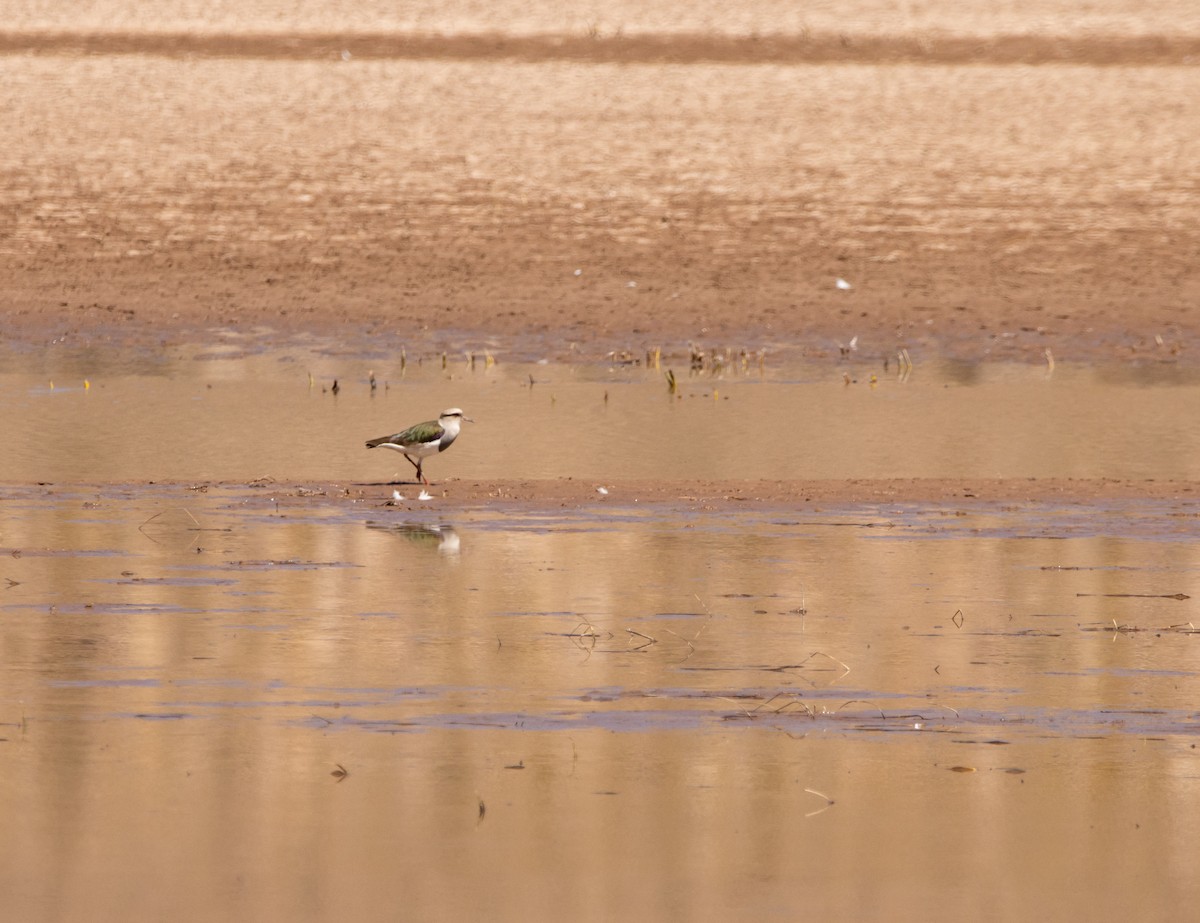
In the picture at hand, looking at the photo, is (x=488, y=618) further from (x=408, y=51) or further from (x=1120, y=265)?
(x=408, y=51)

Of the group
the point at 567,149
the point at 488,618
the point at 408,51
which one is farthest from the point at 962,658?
the point at 408,51

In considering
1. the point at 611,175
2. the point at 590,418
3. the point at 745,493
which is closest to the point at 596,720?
the point at 745,493

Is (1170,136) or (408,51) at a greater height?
(408,51)

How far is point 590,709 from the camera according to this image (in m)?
8.66

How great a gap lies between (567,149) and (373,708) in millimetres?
20473

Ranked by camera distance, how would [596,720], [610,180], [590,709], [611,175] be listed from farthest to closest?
[611,175] → [610,180] → [590,709] → [596,720]

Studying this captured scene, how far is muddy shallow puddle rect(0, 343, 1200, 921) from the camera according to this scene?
21.8 ft

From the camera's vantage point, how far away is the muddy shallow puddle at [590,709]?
21.8 feet

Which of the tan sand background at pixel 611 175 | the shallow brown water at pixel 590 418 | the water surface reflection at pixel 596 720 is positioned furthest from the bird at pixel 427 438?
the tan sand background at pixel 611 175

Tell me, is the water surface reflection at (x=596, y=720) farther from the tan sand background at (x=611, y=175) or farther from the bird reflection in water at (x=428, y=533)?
the tan sand background at (x=611, y=175)

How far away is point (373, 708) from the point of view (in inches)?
340

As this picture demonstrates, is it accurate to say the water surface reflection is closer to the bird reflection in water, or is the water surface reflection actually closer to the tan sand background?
the bird reflection in water

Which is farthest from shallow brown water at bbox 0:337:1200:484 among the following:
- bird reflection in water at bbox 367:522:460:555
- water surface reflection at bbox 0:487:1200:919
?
water surface reflection at bbox 0:487:1200:919

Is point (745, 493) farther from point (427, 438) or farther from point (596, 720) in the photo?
point (596, 720)
